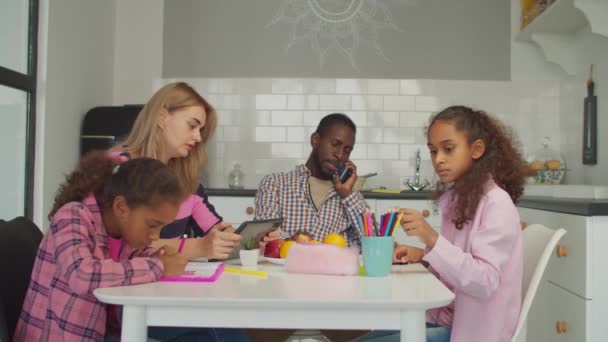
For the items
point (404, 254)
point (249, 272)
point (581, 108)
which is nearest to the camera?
point (249, 272)

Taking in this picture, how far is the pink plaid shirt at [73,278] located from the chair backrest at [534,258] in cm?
81

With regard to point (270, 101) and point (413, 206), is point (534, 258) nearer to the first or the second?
point (413, 206)

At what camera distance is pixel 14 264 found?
150 cm

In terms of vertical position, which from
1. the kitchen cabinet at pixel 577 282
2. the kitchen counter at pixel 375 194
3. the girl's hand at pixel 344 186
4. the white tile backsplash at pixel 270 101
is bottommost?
the kitchen cabinet at pixel 577 282

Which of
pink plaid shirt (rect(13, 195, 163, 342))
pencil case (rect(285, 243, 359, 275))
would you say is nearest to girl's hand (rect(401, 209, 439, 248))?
pencil case (rect(285, 243, 359, 275))

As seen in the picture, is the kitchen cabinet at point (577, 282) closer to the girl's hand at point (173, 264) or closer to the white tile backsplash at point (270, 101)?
the girl's hand at point (173, 264)

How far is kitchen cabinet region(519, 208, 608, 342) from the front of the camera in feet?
7.09

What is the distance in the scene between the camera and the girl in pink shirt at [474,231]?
1521 mm

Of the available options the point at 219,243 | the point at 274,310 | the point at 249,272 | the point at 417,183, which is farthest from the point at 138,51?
the point at 274,310

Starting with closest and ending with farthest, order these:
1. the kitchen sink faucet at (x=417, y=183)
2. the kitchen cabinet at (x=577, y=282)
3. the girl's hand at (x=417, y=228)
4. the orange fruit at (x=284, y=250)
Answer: the girl's hand at (x=417, y=228), the orange fruit at (x=284, y=250), the kitchen cabinet at (x=577, y=282), the kitchen sink faucet at (x=417, y=183)

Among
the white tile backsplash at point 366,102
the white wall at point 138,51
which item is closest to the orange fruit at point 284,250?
the white tile backsplash at point 366,102

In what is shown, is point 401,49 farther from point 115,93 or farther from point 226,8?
point 115,93

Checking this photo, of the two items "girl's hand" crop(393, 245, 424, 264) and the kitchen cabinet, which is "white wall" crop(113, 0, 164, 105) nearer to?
the kitchen cabinet

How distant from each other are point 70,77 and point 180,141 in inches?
73.9
